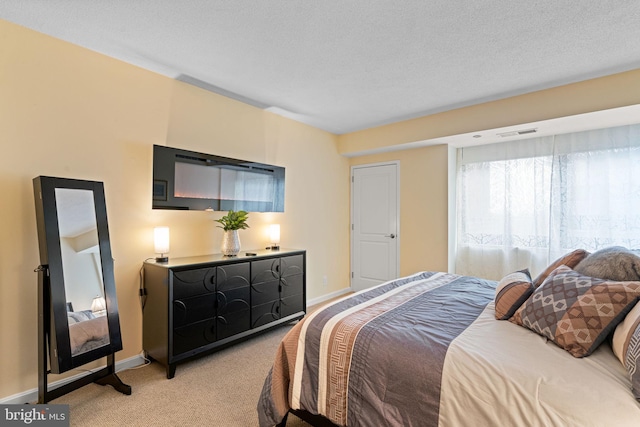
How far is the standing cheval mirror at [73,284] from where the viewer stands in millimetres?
1976

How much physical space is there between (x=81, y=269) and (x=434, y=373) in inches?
93.4

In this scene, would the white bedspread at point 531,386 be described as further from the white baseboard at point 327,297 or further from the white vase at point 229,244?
the white baseboard at point 327,297

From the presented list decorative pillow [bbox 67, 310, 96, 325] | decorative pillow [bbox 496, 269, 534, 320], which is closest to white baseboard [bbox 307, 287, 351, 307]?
decorative pillow [bbox 67, 310, 96, 325]

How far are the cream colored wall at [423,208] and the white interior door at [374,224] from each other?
136 mm

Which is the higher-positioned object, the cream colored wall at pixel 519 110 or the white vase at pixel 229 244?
the cream colored wall at pixel 519 110

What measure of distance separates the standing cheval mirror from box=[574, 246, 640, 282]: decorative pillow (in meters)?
3.17

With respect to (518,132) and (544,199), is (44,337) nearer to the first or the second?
(518,132)

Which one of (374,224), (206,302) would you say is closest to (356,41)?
(206,302)

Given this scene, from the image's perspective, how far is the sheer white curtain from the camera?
3.35 metres

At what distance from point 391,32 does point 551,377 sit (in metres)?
2.21

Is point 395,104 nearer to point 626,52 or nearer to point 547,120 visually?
point 547,120

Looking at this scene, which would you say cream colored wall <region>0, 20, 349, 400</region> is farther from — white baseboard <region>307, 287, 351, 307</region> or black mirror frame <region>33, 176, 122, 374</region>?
white baseboard <region>307, 287, 351, 307</region>

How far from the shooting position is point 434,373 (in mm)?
1348

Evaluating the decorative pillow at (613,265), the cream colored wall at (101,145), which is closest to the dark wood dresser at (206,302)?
the cream colored wall at (101,145)
